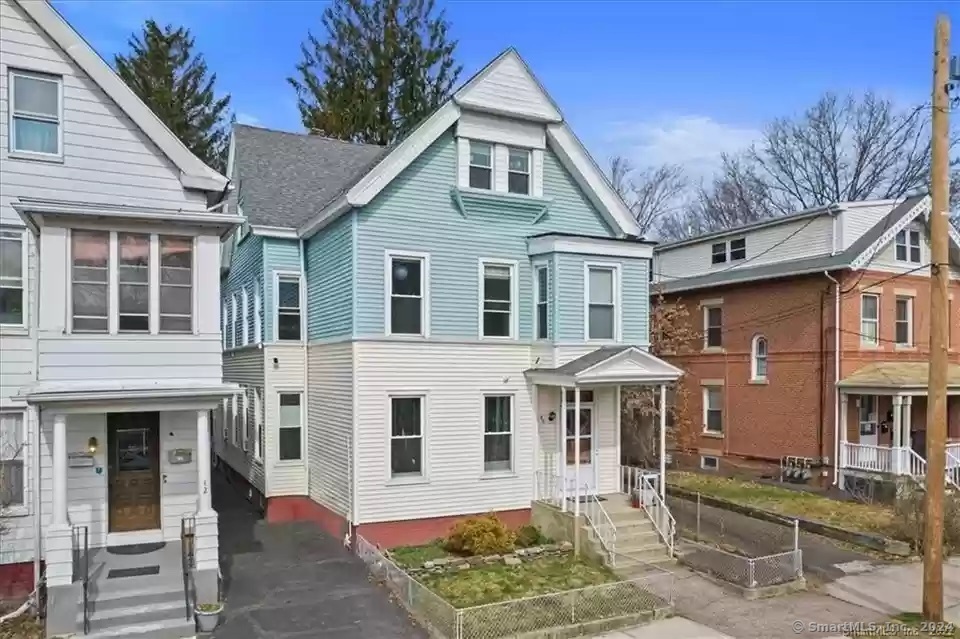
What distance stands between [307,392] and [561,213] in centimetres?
798

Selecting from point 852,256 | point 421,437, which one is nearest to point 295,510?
point 421,437

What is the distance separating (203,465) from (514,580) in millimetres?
6042

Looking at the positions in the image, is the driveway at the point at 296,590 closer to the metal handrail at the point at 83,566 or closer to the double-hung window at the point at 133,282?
the metal handrail at the point at 83,566

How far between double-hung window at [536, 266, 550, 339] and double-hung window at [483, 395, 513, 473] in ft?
5.83

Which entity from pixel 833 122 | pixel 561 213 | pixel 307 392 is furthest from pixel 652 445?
pixel 833 122

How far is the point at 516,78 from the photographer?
1666 cm

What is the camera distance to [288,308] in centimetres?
1850

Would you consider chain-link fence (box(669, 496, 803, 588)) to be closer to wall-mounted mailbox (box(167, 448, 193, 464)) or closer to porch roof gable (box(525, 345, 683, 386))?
porch roof gable (box(525, 345, 683, 386))

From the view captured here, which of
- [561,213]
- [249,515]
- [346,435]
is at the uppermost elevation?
[561,213]

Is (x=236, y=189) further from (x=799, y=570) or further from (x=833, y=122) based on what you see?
(x=833, y=122)

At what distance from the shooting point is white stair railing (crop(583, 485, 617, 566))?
14859 millimetres

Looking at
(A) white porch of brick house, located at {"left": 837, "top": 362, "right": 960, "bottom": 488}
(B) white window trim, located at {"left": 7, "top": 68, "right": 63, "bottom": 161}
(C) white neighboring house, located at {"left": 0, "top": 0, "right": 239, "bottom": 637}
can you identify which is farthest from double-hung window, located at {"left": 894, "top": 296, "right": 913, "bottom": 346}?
(B) white window trim, located at {"left": 7, "top": 68, "right": 63, "bottom": 161}

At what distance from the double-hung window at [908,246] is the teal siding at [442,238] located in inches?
559

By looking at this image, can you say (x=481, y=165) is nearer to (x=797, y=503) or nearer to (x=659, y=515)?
(x=659, y=515)
